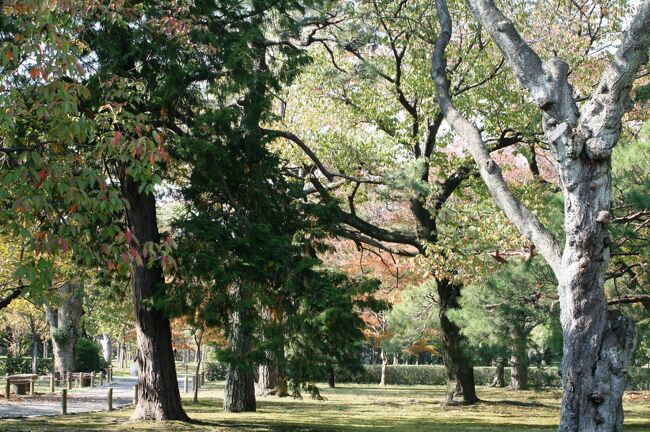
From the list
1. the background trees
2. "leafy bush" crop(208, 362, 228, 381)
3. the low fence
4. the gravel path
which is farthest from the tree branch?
"leafy bush" crop(208, 362, 228, 381)

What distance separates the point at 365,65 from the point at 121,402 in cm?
1190

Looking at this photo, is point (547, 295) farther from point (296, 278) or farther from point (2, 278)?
point (2, 278)

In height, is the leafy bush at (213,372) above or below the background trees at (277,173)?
below

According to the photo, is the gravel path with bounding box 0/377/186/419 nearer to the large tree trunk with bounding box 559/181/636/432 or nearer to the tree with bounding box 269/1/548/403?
the tree with bounding box 269/1/548/403

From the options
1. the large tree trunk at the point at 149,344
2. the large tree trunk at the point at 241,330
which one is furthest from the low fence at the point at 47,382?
the large tree trunk at the point at 241,330

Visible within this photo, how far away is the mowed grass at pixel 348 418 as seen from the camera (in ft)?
49.0

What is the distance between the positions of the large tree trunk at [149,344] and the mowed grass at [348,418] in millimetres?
519

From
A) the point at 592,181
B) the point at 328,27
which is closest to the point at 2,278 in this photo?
the point at 328,27

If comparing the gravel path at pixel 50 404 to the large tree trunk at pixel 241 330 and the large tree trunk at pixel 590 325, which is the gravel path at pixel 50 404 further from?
the large tree trunk at pixel 590 325

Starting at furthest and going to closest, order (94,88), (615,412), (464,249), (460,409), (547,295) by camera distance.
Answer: (460,409)
(464,249)
(547,295)
(94,88)
(615,412)

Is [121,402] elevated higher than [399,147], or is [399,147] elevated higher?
[399,147]

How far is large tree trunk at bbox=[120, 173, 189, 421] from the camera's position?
14930mm

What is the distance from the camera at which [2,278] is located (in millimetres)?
22406

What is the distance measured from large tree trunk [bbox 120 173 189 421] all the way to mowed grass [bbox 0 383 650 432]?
519 millimetres
